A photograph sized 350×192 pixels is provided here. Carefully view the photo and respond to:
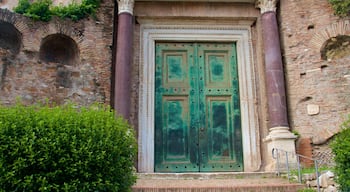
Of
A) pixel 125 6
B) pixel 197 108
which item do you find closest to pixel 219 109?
pixel 197 108

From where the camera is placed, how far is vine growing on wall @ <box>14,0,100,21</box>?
945 centimetres

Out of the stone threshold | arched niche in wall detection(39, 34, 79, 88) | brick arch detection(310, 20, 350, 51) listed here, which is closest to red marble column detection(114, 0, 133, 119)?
arched niche in wall detection(39, 34, 79, 88)

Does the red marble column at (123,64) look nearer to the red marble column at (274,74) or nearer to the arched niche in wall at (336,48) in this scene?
the red marble column at (274,74)

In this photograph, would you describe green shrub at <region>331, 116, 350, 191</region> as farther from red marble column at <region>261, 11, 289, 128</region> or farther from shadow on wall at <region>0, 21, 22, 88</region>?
shadow on wall at <region>0, 21, 22, 88</region>

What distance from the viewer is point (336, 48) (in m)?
9.58

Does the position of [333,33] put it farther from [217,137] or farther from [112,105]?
[112,105]

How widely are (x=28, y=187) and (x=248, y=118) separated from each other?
21.1 ft

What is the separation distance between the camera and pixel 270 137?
29.1 ft

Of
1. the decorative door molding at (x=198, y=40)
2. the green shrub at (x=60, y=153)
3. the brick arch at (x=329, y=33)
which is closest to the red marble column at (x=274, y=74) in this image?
the decorative door molding at (x=198, y=40)

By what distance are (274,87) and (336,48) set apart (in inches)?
75.3

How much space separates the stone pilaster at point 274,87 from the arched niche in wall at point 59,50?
4.67m

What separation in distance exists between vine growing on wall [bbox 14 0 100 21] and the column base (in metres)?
5.26

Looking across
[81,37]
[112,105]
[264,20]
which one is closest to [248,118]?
[264,20]

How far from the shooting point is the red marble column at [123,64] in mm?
9016
